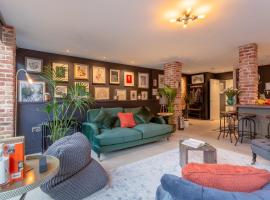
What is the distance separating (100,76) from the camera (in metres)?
5.35

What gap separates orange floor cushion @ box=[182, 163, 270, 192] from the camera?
0.81m

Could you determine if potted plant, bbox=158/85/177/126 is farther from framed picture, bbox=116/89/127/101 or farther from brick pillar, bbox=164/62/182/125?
framed picture, bbox=116/89/127/101

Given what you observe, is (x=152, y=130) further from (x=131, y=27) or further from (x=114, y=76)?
(x=114, y=76)

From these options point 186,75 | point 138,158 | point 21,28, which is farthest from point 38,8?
point 186,75

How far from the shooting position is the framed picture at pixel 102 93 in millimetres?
5277

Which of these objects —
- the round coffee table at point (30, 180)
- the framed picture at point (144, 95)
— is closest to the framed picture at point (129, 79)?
the framed picture at point (144, 95)

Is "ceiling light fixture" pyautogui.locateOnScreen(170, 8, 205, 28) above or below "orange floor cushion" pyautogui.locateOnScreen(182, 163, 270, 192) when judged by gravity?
above

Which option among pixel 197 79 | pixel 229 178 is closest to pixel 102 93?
pixel 229 178

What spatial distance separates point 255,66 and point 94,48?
159 inches

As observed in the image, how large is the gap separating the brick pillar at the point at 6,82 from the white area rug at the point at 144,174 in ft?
4.46

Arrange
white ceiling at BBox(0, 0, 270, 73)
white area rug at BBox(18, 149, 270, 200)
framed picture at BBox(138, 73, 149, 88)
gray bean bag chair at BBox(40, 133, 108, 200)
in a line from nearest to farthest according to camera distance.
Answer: gray bean bag chair at BBox(40, 133, 108, 200) → white area rug at BBox(18, 149, 270, 200) → white ceiling at BBox(0, 0, 270, 73) → framed picture at BBox(138, 73, 149, 88)

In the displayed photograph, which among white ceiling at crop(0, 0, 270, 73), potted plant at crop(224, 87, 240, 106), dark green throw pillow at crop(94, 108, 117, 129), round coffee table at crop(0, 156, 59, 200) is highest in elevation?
white ceiling at crop(0, 0, 270, 73)

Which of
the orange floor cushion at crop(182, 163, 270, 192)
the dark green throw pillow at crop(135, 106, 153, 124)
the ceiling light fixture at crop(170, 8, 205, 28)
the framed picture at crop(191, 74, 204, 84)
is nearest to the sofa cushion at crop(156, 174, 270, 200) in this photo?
the orange floor cushion at crop(182, 163, 270, 192)

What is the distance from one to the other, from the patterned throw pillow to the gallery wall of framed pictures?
1388mm
